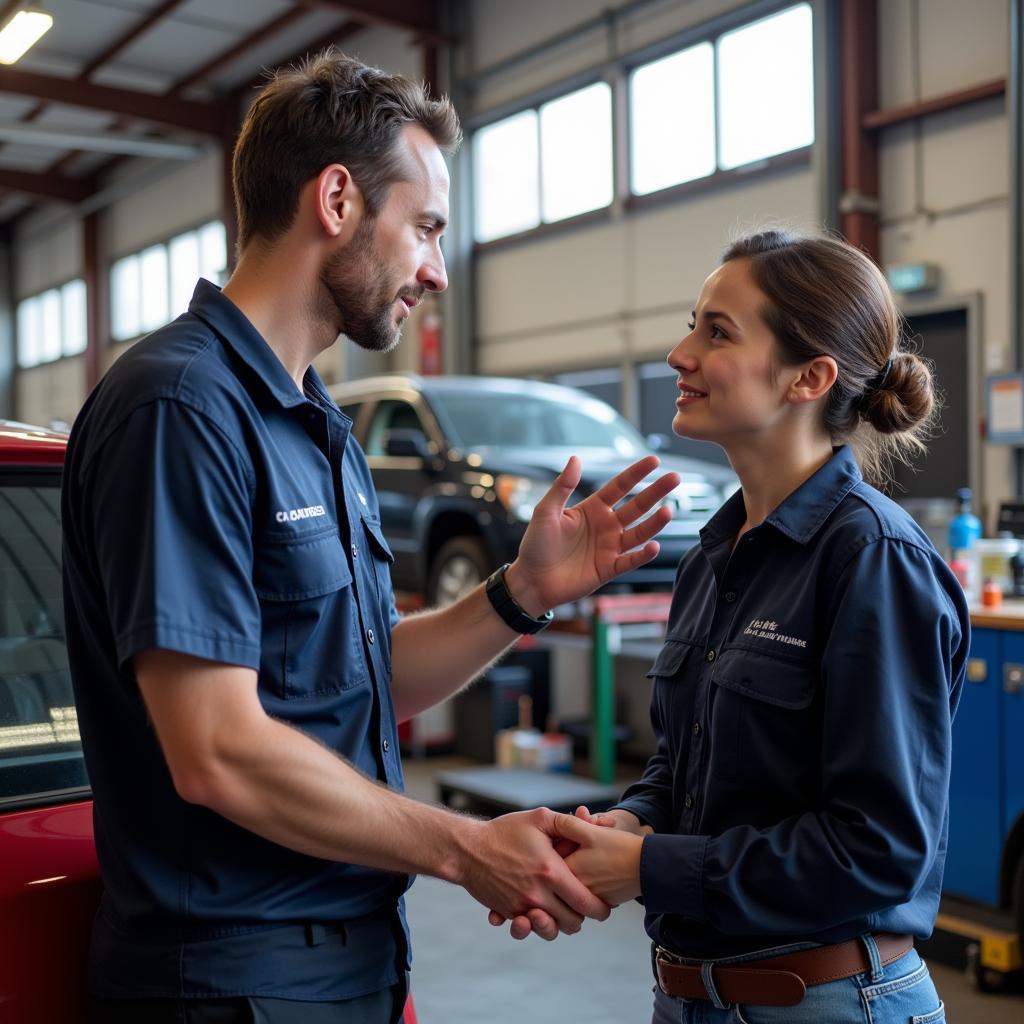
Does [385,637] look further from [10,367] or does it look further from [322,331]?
[10,367]

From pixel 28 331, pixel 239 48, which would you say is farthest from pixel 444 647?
pixel 28 331

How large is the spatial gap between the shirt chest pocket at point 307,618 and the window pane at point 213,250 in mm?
15060

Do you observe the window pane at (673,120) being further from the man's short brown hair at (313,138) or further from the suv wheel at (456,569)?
the man's short brown hair at (313,138)

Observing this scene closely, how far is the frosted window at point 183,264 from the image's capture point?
55.3 ft

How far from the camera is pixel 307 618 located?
4.83 ft

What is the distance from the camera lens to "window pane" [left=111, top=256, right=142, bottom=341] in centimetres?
1873

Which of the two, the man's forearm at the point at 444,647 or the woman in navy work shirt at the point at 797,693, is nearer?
the woman in navy work shirt at the point at 797,693

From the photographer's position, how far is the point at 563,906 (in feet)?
5.24

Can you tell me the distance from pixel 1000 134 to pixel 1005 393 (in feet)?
5.83

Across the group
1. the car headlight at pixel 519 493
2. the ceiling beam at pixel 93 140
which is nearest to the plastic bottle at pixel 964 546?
the car headlight at pixel 519 493

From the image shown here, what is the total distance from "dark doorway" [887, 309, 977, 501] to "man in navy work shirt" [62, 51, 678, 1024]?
6.83 metres

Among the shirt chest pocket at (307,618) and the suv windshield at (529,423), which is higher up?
the suv windshield at (529,423)

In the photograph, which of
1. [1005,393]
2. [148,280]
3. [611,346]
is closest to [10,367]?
[148,280]

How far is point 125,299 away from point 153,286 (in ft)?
3.98
